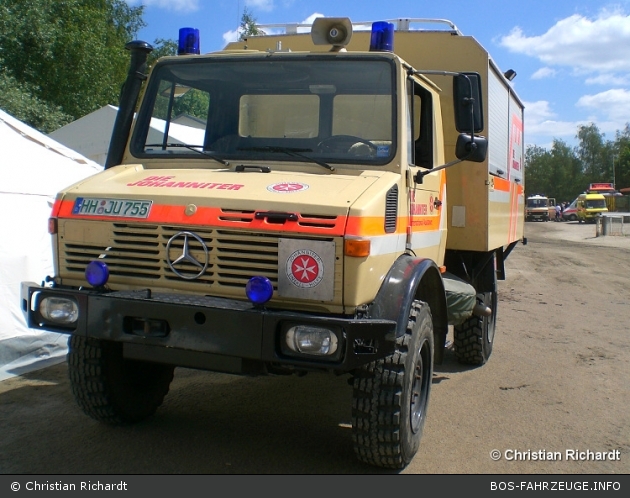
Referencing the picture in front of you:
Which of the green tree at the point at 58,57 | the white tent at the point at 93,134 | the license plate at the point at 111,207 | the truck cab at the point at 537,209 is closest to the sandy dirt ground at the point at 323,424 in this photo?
the license plate at the point at 111,207

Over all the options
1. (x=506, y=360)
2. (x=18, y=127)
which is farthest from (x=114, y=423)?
(x=18, y=127)

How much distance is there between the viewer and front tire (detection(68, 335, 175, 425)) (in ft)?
14.1

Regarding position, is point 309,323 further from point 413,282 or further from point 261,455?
point 261,455

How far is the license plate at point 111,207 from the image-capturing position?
146 inches

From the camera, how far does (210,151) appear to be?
14.5ft

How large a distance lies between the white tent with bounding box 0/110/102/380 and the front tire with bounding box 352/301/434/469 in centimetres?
385

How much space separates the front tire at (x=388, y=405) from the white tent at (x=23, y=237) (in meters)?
3.85

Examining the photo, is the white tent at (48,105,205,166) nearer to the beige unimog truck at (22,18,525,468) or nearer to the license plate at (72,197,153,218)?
the beige unimog truck at (22,18,525,468)

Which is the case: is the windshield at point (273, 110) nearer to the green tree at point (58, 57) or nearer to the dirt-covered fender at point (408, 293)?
the dirt-covered fender at point (408, 293)

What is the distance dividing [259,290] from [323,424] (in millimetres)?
1910

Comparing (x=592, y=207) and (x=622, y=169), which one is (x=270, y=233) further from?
(x=622, y=169)

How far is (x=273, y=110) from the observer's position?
4426mm

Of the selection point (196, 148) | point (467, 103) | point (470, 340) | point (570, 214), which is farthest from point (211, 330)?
point (570, 214)
